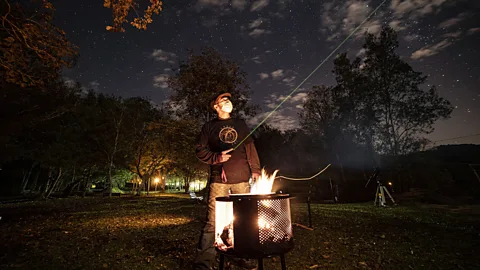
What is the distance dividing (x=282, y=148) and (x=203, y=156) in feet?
144

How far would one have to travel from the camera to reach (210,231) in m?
3.71

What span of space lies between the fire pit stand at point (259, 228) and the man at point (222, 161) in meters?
0.83

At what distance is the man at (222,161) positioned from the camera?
366cm

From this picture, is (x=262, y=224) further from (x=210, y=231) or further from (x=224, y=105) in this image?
(x=224, y=105)

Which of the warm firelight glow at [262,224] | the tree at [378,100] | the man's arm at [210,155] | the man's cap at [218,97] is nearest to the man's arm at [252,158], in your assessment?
the man's arm at [210,155]

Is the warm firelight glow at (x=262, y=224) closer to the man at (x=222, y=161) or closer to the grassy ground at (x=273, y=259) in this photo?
the man at (x=222, y=161)

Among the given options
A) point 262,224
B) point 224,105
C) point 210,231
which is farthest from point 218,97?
point 262,224

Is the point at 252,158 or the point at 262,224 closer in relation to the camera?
the point at 262,224

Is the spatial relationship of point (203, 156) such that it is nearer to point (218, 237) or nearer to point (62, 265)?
point (218, 237)

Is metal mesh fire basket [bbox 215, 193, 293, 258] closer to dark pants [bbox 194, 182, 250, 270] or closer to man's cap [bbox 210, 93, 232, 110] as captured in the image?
dark pants [bbox 194, 182, 250, 270]

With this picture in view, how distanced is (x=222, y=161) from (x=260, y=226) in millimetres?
1268

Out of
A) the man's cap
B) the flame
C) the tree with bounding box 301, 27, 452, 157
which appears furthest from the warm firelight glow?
the tree with bounding box 301, 27, 452, 157

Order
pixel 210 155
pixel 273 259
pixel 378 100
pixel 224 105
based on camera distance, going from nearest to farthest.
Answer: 1. pixel 210 155
2. pixel 224 105
3. pixel 273 259
4. pixel 378 100

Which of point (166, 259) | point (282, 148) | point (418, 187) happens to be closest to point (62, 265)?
point (166, 259)
